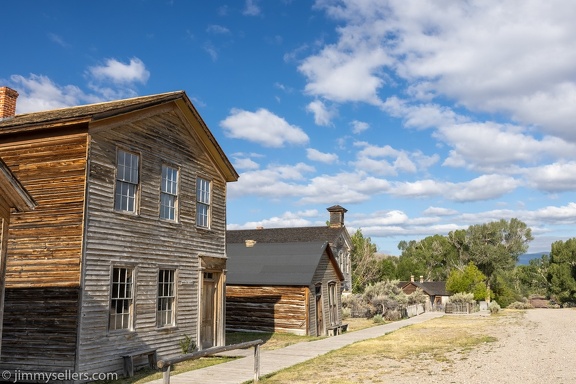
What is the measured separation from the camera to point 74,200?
13.0 meters

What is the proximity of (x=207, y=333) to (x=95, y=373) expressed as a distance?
624cm

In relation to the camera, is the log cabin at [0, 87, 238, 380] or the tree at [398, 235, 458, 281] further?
the tree at [398, 235, 458, 281]

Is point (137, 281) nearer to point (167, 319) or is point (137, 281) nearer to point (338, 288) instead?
point (167, 319)

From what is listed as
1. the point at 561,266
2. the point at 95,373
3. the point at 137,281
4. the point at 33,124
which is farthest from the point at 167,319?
the point at 561,266

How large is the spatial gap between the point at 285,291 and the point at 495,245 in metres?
67.9

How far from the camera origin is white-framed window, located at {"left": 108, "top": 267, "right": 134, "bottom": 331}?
45.2 feet

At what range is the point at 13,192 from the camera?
945cm

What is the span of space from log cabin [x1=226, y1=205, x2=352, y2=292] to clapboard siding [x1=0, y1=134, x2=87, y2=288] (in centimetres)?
3444

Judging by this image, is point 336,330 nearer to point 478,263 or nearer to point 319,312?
point 319,312

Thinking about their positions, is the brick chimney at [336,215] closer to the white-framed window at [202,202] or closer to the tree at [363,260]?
the tree at [363,260]

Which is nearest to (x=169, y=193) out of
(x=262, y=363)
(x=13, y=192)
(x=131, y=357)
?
(x=131, y=357)

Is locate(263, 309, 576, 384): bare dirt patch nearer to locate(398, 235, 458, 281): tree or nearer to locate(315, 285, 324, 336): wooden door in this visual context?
locate(315, 285, 324, 336): wooden door

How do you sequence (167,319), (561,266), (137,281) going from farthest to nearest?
(561,266) → (167,319) → (137,281)

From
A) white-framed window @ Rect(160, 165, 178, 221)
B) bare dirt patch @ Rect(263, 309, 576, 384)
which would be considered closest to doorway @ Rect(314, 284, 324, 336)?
bare dirt patch @ Rect(263, 309, 576, 384)
